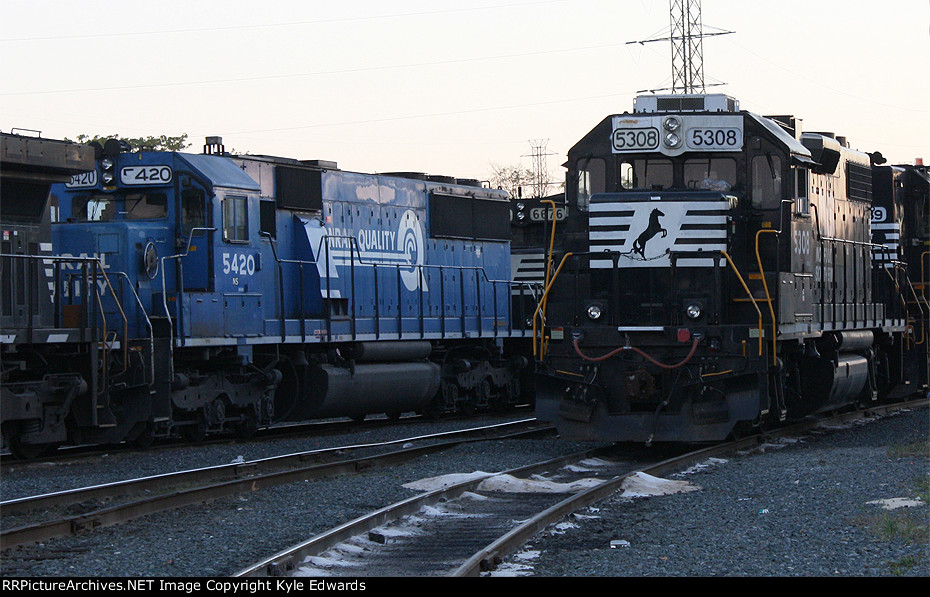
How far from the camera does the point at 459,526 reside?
853cm

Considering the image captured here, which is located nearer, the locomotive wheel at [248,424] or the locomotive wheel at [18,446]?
the locomotive wheel at [18,446]

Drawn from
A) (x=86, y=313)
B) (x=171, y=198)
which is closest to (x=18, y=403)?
(x=86, y=313)

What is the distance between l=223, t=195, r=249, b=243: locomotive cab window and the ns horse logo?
16.2 feet

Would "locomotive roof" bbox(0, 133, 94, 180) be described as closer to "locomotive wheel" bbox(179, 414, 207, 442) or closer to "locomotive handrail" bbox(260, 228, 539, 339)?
"locomotive wheel" bbox(179, 414, 207, 442)

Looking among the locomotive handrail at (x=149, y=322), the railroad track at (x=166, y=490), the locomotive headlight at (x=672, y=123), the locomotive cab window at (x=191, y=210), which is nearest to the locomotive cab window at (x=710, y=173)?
the locomotive headlight at (x=672, y=123)

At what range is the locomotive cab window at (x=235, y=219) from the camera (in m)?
14.5

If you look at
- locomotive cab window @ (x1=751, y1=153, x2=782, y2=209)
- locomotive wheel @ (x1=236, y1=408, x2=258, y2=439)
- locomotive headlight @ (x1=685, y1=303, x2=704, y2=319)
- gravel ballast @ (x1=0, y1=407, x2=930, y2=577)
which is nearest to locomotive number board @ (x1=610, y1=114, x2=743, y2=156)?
locomotive cab window @ (x1=751, y1=153, x2=782, y2=209)

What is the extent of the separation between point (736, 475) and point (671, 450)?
8.07ft

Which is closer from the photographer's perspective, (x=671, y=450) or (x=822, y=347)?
(x=671, y=450)

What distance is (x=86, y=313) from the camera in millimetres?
12242

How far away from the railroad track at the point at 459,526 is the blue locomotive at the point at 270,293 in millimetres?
4364

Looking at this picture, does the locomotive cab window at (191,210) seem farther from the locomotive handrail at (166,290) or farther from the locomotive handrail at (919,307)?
the locomotive handrail at (919,307)
